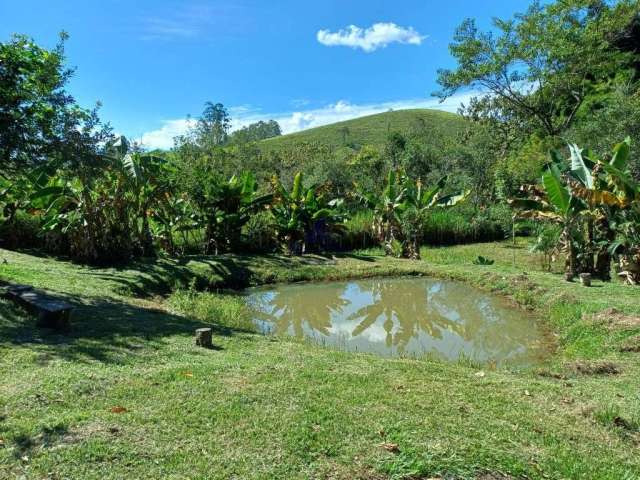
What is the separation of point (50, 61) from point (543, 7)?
23.5 m

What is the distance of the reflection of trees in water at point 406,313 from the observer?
9.05m

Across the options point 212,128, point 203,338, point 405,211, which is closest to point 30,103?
point 203,338

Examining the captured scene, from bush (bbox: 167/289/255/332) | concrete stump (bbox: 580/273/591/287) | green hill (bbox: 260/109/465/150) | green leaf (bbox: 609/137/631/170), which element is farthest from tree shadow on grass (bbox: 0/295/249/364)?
green hill (bbox: 260/109/465/150)

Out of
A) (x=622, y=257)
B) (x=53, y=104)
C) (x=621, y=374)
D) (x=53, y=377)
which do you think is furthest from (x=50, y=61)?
(x=622, y=257)

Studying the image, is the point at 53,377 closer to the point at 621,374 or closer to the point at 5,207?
the point at 621,374

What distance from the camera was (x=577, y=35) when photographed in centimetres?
2281

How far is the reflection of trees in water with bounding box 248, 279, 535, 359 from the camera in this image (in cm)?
905

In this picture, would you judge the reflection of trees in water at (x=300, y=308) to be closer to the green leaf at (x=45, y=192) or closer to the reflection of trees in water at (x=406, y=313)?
the reflection of trees in water at (x=406, y=313)

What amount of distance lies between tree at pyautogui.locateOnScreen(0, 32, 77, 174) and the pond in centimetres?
493

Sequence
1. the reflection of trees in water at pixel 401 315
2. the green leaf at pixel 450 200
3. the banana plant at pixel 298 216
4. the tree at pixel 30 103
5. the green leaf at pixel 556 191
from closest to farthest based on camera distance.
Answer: the tree at pixel 30 103
the reflection of trees in water at pixel 401 315
the green leaf at pixel 556 191
the banana plant at pixel 298 216
the green leaf at pixel 450 200

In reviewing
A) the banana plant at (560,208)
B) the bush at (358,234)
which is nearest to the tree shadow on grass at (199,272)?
the bush at (358,234)

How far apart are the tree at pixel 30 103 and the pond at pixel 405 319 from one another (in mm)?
4928

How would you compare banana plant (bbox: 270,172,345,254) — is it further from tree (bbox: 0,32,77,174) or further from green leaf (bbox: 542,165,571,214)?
tree (bbox: 0,32,77,174)

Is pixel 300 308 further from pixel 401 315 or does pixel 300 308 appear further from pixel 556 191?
pixel 556 191
